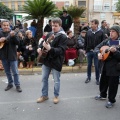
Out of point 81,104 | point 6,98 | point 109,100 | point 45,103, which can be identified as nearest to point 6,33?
point 6,98

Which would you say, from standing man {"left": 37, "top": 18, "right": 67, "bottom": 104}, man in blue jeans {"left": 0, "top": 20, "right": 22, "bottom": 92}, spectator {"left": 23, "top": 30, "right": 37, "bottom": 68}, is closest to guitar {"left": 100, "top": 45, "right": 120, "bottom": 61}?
standing man {"left": 37, "top": 18, "right": 67, "bottom": 104}

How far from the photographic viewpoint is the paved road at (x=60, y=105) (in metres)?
4.38

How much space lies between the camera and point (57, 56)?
469 cm

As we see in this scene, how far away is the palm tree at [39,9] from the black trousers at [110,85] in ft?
16.7

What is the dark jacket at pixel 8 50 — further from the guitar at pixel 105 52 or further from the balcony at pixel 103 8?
the balcony at pixel 103 8

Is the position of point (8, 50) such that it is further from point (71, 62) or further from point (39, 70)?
point (71, 62)

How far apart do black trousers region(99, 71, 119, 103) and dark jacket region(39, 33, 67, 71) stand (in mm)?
965

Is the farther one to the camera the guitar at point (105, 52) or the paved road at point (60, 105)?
the guitar at point (105, 52)

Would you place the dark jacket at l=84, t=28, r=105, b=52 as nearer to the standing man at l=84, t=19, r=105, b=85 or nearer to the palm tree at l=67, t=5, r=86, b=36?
the standing man at l=84, t=19, r=105, b=85

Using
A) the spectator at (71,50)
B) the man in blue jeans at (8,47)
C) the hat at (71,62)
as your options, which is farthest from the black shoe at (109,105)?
the spectator at (71,50)

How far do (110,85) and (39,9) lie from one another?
17.7 feet

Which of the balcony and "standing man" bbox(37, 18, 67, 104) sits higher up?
the balcony

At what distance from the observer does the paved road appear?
14.4 ft

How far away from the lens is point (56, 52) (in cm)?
450
